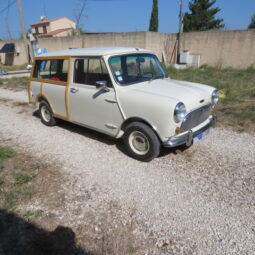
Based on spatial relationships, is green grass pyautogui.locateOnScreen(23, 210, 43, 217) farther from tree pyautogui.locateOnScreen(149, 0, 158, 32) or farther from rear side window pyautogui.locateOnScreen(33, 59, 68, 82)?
tree pyautogui.locateOnScreen(149, 0, 158, 32)

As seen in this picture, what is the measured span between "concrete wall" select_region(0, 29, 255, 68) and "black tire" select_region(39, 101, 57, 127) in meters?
12.0

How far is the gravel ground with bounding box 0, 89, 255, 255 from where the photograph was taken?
231cm

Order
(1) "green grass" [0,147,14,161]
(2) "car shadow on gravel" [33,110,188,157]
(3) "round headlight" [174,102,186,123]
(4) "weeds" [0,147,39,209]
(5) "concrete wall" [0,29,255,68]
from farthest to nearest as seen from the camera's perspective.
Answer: (5) "concrete wall" [0,29,255,68], (2) "car shadow on gravel" [33,110,188,157], (1) "green grass" [0,147,14,161], (3) "round headlight" [174,102,186,123], (4) "weeds" [0,147,39,209]

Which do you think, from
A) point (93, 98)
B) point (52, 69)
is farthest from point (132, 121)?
point (52, 69)

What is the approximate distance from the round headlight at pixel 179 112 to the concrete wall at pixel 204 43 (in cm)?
1368

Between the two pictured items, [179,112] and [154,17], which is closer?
[179,112]

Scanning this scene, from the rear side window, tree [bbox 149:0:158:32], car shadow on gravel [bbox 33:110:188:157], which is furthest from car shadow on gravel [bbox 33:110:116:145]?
tree [bbox 149:0:158:32]

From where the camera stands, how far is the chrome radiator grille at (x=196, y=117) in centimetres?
331

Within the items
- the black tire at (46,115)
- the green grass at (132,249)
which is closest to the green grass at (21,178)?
the green grass at (132,249)

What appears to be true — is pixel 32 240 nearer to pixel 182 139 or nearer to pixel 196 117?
pixel 182 139

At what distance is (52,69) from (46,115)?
133 centimetres

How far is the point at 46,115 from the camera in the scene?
5.54 m

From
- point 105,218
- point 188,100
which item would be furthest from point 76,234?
point 188,100

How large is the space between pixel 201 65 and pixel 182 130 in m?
14.8
